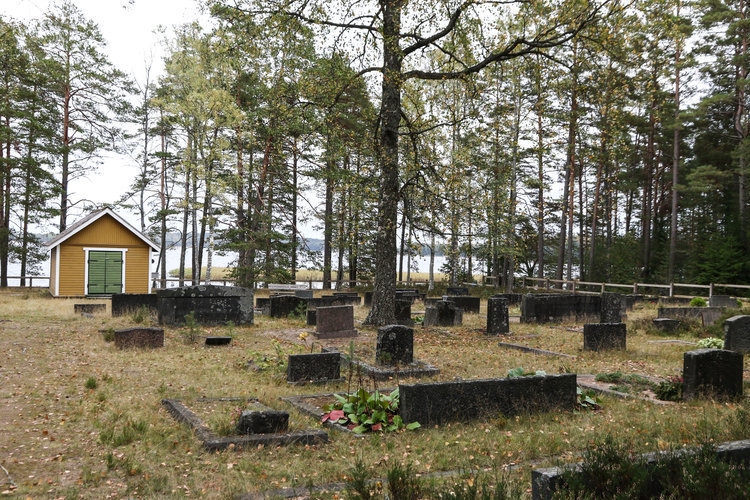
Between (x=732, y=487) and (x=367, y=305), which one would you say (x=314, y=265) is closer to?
(x=367, y=305)

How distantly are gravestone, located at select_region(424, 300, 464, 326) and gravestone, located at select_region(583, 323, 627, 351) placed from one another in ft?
18.0

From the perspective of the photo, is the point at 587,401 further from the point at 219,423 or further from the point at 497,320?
the point at 497,320

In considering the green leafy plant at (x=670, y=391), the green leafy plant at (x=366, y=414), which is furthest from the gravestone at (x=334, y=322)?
the green leafy plant at (x=670, y=391)

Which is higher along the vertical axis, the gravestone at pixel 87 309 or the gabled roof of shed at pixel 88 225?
the gabled roof of shed at pixel 88 225

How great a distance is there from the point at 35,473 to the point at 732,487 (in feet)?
19.3

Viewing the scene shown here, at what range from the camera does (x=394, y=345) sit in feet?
34.1

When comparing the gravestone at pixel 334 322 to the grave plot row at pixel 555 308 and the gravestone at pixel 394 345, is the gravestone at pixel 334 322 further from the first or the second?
the grave plot row at pixel 555 308

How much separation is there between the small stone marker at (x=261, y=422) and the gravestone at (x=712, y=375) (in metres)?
6.09

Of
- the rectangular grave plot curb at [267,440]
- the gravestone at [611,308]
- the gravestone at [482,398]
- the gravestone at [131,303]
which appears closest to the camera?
the rectangular grave plot curb at [267,440]

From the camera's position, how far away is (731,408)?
7.07 metres

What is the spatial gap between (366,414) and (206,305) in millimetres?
10636

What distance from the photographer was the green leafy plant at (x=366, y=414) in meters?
6.38

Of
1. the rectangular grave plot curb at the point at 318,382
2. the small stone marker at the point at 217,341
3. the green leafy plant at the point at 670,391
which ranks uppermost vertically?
the green leafy plant at the point at 670,391

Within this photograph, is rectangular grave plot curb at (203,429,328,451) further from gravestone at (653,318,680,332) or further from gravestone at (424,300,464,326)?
gravestone at (653,318,680,332)
